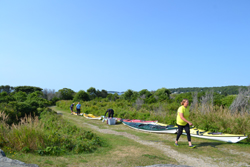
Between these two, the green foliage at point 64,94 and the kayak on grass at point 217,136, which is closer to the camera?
the kayak on grass at point 217,136

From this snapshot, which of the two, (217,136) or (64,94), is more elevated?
(64,94)

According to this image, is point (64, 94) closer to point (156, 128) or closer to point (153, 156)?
point (156, 128)

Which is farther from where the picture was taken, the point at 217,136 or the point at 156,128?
the point at 156,128

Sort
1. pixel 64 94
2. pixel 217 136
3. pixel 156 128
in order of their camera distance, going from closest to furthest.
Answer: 1. pixel 217 136
2. pixel 156 128
3. pixel 64 94

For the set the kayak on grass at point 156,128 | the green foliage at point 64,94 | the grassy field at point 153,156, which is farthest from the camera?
the green foliage at point 64,94

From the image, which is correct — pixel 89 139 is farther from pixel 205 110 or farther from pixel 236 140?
pixel 205 110

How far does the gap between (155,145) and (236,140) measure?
10.2 ft

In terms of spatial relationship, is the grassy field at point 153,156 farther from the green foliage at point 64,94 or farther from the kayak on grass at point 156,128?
the green foliage at point 64,94

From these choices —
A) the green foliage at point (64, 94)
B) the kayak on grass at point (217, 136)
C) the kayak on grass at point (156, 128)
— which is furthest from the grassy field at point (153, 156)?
the green foliage at point (64, 94)

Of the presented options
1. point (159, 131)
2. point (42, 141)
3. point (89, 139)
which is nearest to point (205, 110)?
point (159, 131)

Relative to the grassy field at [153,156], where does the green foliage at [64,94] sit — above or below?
above

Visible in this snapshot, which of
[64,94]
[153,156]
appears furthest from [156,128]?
[64,94]

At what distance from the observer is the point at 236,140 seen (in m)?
7.24

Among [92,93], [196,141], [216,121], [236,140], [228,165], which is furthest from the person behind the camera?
[92,93]
